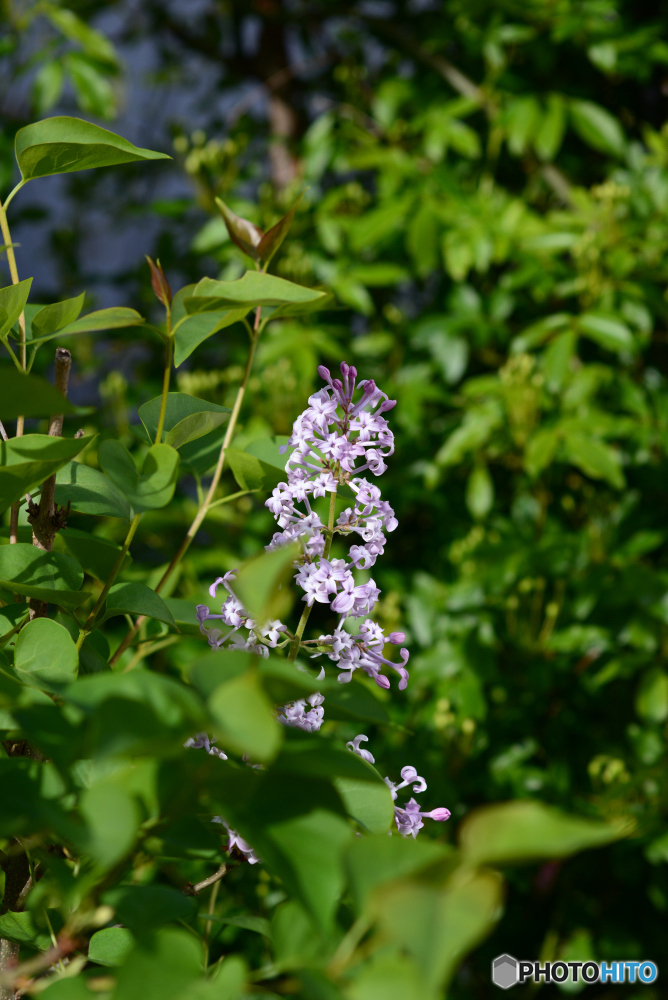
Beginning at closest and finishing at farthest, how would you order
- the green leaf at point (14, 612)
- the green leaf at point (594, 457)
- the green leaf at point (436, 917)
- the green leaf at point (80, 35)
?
the green leaf at point (436, 917), the green leaf at point (14, 612), the green leaf at point (594, 457), the green leaf at point (80, 35)

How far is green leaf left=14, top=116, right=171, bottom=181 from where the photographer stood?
35cm

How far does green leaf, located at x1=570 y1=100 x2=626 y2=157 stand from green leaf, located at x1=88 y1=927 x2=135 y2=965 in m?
1.22

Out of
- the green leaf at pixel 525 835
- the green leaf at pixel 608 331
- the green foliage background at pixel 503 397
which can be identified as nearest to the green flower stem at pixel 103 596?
the green leaf at pixel 525 835

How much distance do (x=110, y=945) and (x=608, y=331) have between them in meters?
0.94

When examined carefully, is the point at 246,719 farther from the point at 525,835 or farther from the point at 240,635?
the point at 240,635

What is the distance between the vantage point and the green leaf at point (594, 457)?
3.22 ft

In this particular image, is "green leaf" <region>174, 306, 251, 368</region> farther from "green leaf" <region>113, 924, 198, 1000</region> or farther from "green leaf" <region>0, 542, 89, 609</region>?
"green leaf" <region>113, 924, 198, 1000</region>

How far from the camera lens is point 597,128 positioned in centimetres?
119

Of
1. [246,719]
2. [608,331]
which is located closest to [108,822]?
[246,719]

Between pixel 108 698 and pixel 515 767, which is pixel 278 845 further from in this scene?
pixel 515 767

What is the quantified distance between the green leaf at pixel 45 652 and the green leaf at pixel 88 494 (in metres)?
0.08

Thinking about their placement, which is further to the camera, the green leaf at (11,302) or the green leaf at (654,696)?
the green leaf at (654,696)

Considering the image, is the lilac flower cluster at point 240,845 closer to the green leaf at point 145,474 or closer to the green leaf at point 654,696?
the green leaf at point 145,474

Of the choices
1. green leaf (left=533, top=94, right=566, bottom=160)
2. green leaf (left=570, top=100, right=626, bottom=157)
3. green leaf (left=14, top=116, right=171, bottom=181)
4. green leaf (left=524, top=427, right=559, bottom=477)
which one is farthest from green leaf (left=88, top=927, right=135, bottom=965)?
green leaf (left=570, top=100, right=626, bottom=157)
